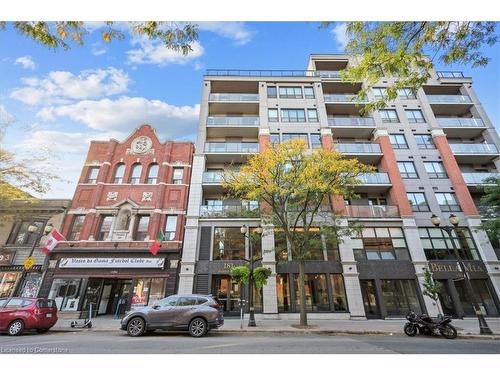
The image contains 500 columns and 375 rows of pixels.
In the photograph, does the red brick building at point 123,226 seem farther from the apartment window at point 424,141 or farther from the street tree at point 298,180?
the apartment window at point 424,141

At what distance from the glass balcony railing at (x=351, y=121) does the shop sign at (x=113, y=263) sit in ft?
65.2

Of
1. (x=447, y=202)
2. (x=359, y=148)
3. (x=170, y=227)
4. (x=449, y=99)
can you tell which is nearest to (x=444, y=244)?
(x=447, y=202)

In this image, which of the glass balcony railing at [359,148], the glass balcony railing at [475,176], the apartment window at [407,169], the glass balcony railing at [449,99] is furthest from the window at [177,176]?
the glass balcony railing at [449,99]

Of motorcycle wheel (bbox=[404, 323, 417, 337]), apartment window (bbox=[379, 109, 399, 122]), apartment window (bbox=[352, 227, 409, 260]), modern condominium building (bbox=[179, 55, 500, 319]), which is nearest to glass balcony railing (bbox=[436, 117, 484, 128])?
modern condominium building (bbox=[179, 55, 500, 319])

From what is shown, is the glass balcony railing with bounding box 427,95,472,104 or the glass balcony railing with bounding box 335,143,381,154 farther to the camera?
the glass balcony railing with bounding box 427,95,472,104

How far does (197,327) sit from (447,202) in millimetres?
22234

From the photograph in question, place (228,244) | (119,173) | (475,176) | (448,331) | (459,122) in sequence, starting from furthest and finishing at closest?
(459,122) < (119,173) < (475,176) < (228,244) < (448,331)

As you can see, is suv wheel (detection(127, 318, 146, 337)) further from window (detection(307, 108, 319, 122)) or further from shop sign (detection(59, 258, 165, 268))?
window (detection(307, 108, 319, 122))

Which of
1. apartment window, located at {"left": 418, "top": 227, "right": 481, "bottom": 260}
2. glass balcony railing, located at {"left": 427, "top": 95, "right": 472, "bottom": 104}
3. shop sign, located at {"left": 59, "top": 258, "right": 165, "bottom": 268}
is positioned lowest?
shop sign, located at {"left": 59, "top": 258, "right": 165, "bottom": 268}

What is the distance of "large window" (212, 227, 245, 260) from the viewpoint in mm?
18891

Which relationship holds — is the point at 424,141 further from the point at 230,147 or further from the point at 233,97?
the point at 233,97

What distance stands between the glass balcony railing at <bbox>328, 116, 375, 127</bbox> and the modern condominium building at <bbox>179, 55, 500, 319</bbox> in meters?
0.09

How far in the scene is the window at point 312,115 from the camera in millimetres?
24234

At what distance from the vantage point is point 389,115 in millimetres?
24453
